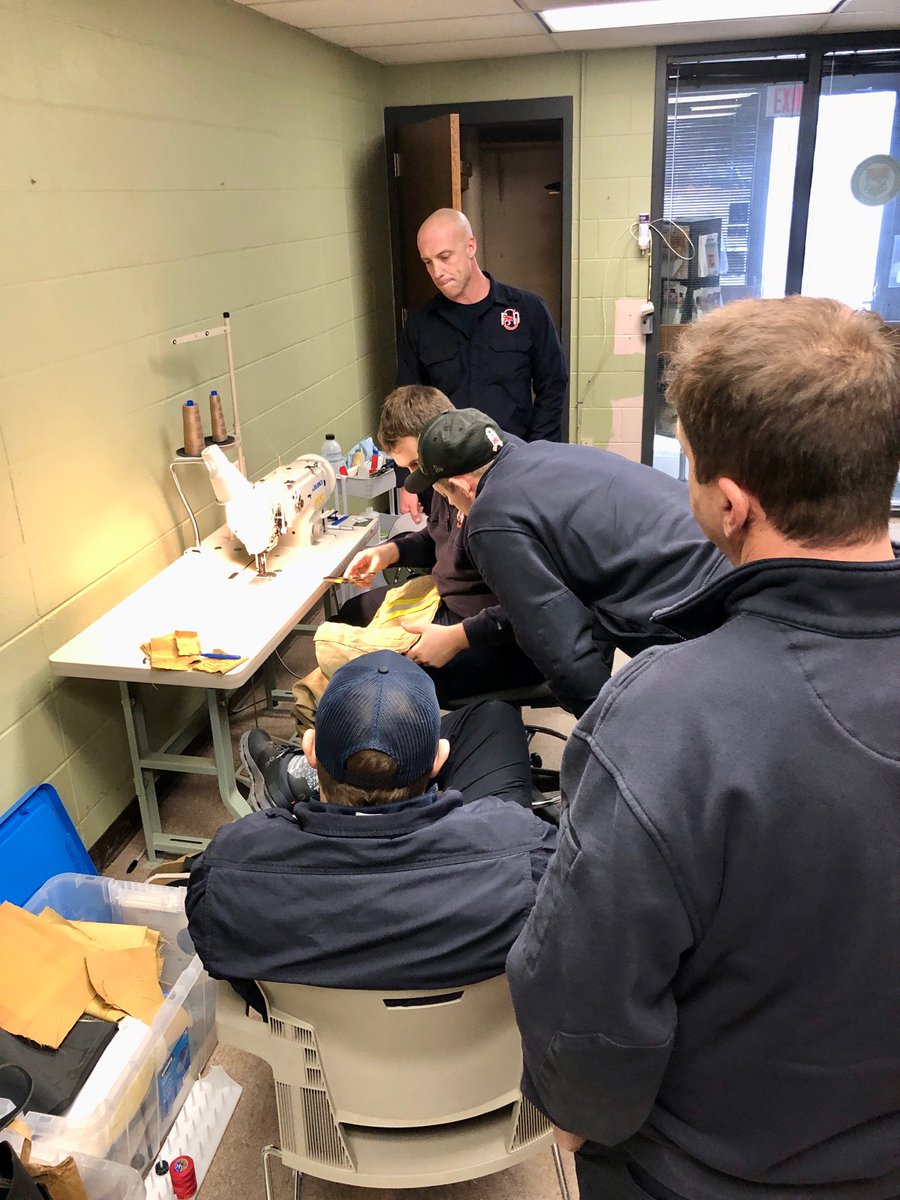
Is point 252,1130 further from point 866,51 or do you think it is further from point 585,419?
point 866,51

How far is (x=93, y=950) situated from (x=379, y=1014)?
3.21 feet

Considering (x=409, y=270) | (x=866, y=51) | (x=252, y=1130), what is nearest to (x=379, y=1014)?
(x=252, y=1130)

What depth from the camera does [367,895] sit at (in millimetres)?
1219

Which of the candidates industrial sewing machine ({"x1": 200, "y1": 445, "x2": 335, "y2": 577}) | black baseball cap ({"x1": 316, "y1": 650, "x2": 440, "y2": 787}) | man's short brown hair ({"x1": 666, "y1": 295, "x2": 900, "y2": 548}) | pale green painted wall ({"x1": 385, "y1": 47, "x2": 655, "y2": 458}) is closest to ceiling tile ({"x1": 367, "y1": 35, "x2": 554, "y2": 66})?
pale green painted wall ({"x1": 385, "y1": 47, "x2": 655, "y2": 458})

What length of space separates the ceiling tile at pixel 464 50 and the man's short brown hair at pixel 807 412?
412cm

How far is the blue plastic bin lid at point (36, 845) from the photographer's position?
213 centimetres

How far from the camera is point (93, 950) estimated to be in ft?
6.39

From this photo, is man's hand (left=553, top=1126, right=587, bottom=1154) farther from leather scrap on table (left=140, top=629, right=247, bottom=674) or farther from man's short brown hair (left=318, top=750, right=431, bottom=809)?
leather scrap on table (left=140, top=629, right=247, bottom=674)

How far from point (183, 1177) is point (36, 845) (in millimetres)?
865

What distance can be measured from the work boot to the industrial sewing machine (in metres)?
0.59

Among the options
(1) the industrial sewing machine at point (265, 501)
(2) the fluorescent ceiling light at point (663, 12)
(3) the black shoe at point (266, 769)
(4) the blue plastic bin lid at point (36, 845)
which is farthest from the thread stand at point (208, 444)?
(2) the fluorescent ceiling light at point (663, 12)

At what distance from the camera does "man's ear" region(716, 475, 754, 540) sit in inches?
→ 30.7

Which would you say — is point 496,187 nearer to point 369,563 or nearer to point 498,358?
point 498,358

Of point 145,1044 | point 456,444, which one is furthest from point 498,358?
point 145,1044
